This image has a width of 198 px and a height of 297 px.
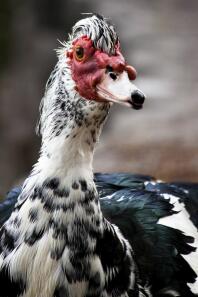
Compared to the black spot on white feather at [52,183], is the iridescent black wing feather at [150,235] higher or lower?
lower

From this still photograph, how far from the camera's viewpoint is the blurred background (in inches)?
198

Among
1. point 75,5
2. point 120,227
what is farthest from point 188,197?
point 75,5

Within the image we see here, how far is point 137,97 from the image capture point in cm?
186

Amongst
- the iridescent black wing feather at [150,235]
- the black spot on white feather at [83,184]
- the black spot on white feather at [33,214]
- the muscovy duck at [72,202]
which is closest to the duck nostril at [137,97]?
the muscovy duck at [72,202]

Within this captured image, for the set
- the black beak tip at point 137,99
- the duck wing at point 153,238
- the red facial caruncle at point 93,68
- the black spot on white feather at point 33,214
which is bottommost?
the duck wing at point 153,238

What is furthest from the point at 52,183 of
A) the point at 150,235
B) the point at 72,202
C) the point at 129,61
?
the point at 129,61

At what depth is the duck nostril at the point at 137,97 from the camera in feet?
6.09

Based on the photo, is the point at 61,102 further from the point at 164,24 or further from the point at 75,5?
the point at 164,24

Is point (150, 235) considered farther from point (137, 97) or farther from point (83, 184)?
point (137, 97)

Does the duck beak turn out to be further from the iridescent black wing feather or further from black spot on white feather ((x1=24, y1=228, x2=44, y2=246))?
the iridescent black wing feather

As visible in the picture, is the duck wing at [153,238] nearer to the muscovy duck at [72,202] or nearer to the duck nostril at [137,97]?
the muscovy duck at [72,202]

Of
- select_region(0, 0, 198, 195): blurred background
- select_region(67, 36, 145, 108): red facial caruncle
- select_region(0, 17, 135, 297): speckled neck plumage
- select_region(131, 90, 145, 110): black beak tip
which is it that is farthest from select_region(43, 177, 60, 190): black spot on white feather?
select_region(0, 0, 198, 195): blurred background

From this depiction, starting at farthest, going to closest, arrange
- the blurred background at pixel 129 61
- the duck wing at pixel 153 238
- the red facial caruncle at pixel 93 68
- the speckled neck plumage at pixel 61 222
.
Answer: the blurred background at pixel 129 61 < the duck wing at pixel 153 238 < the speckled neck plumage at pixel 61 222 < the red facial caruncle at pixel 93 68

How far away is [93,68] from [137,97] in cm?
26
